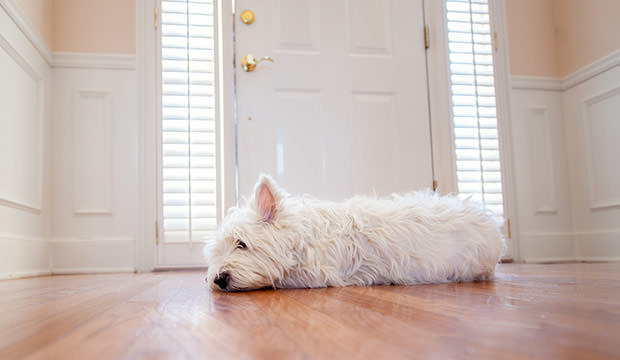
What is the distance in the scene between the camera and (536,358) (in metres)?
0.52

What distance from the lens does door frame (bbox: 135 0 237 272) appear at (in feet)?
10.6

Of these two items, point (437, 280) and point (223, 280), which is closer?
point (223, 280)

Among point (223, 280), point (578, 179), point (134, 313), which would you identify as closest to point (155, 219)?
point (223, 280)

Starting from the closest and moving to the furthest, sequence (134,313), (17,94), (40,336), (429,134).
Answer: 1. (40,336)
2. (134,313)
3. (17,94)
4. (429,134)

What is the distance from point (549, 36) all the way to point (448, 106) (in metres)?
1.09

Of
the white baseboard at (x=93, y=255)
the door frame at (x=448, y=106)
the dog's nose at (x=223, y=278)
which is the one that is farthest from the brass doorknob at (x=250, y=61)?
the dog's nose at (x=223, y=278)

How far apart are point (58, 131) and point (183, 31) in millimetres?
1025

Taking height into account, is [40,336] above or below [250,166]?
below

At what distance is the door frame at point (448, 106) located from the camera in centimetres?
348

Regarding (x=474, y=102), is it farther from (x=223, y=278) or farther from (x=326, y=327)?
(x=326, y=327)

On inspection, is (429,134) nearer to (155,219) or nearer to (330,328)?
(155,219)

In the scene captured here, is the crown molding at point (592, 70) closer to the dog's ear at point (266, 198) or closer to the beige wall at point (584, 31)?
the beige wall at point (584, 31)

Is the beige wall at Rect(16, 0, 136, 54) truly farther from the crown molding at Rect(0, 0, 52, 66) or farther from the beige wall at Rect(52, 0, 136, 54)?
the crown molding at Rect(0, 0, 52, 66)

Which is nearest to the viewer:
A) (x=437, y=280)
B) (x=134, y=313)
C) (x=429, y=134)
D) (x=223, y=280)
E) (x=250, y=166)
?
(x=134, y=313)
